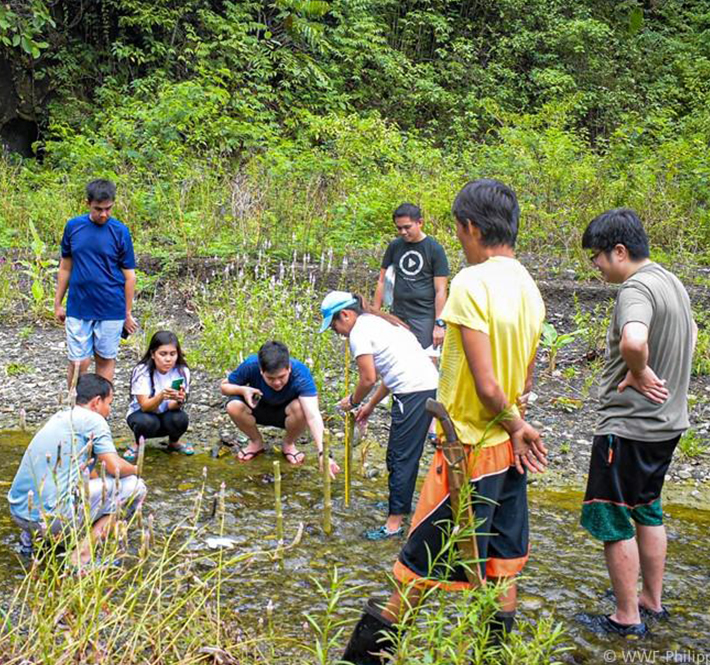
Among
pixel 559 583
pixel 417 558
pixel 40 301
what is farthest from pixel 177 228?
pixel 417 558

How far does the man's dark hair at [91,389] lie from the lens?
14.4 feet

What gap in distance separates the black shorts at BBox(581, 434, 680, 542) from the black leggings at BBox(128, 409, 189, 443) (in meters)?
3.35

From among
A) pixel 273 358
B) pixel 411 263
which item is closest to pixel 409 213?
pixel 411 263

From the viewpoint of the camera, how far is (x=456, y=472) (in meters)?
2.98

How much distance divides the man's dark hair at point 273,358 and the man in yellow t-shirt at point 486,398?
2669 mm

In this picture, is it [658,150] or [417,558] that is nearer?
[417,558]

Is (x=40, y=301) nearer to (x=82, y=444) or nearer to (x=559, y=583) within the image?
(x=82, y=444)

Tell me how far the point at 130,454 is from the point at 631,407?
3814mm

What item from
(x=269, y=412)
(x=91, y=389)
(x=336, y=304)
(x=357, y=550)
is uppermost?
(x=336, y=304)

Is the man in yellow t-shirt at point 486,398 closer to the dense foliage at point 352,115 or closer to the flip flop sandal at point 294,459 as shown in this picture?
the flip flop sandal at point 294,459

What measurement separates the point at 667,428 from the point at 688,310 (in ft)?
1.70

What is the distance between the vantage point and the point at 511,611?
310 centimetres

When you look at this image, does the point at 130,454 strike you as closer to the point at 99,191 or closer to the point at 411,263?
the point at 99,191

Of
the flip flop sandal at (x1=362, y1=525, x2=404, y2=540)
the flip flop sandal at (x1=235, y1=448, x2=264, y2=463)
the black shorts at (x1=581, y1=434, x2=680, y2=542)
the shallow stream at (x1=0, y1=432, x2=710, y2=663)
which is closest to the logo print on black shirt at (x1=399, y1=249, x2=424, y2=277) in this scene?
the shallow stream at (x1=0, y1=432, x2=710, y2=663)
